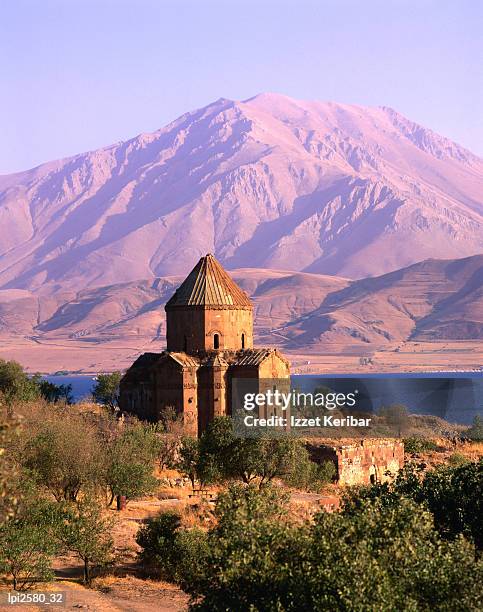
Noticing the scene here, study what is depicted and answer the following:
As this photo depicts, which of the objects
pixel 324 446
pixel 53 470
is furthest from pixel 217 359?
pixel 53 470

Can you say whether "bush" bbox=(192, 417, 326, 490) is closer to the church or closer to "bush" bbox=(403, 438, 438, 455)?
the church

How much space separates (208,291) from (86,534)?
1135 inches

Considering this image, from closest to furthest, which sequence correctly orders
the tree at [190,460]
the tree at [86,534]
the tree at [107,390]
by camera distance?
1. the tree at [86,534]
2. the tree at [190,460]
3. the tree at [107,390]

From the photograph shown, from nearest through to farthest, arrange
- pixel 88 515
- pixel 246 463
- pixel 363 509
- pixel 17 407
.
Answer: pixel 363 509 < pixel 88 515 < pixel 246 463 < pixel 17 407

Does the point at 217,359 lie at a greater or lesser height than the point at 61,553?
greater

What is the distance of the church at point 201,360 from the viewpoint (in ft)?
170

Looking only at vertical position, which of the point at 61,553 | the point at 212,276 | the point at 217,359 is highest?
the point at 212,276

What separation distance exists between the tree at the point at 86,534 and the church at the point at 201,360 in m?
23.6

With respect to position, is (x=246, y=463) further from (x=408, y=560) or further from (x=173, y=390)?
(x=408, y=560)

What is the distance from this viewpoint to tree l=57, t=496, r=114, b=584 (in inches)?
1029

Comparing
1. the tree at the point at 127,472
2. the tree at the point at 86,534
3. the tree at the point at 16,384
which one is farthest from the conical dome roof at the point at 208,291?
the tree at the point at 86,534

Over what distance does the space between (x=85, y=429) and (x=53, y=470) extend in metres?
5.11

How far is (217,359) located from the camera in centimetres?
5206

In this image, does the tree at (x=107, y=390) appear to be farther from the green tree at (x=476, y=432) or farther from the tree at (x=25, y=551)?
the tree at (x=25, y=551)
